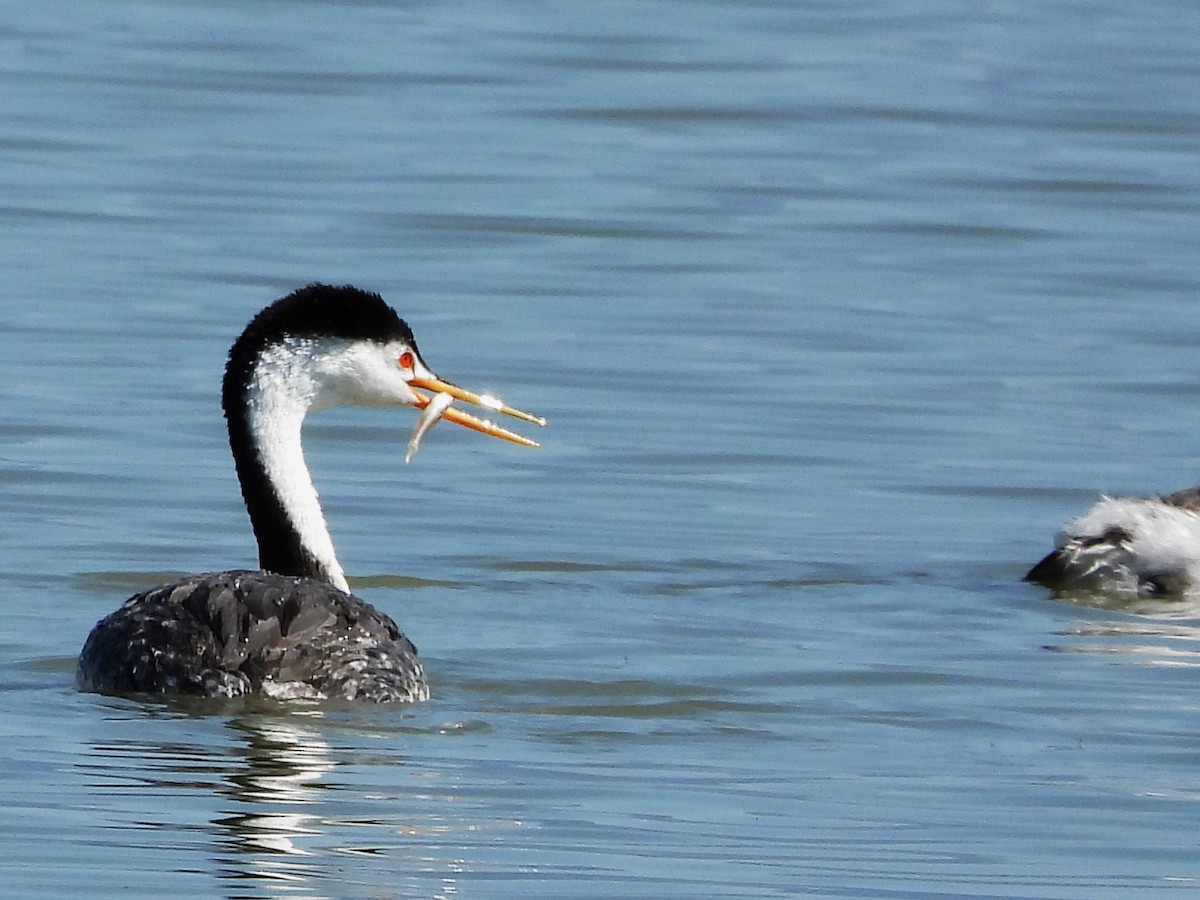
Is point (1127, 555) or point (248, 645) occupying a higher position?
point (248, 645)

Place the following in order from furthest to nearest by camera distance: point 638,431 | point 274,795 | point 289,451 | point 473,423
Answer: point 638,431, point 473,423, point 289,451, point 274,795

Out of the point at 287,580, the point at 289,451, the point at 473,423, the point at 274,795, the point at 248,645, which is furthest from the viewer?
the point at 473,423

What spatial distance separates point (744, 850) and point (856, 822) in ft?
1.58

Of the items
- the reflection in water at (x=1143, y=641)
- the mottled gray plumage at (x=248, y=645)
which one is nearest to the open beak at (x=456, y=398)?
the mottled gray plumage at (x=248, y=645)

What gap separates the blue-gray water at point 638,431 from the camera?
27.0ft

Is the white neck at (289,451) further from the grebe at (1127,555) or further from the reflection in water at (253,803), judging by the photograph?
the grebe at (1127,555)

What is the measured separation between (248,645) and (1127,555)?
3.95 meters

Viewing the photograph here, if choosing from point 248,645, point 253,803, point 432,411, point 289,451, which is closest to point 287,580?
point 248,645

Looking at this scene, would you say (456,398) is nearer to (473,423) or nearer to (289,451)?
(473,423)

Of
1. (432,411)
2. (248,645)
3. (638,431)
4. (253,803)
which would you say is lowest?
(253,803)

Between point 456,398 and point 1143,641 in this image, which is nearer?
point 456,398

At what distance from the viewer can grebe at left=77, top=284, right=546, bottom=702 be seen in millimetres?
9445

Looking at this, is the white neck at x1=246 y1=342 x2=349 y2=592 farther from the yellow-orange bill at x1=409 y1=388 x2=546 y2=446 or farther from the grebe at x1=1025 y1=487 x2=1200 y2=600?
the grebe at x1=1025 y1=487 x2=1200 y2=600

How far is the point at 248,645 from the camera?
9.41m
